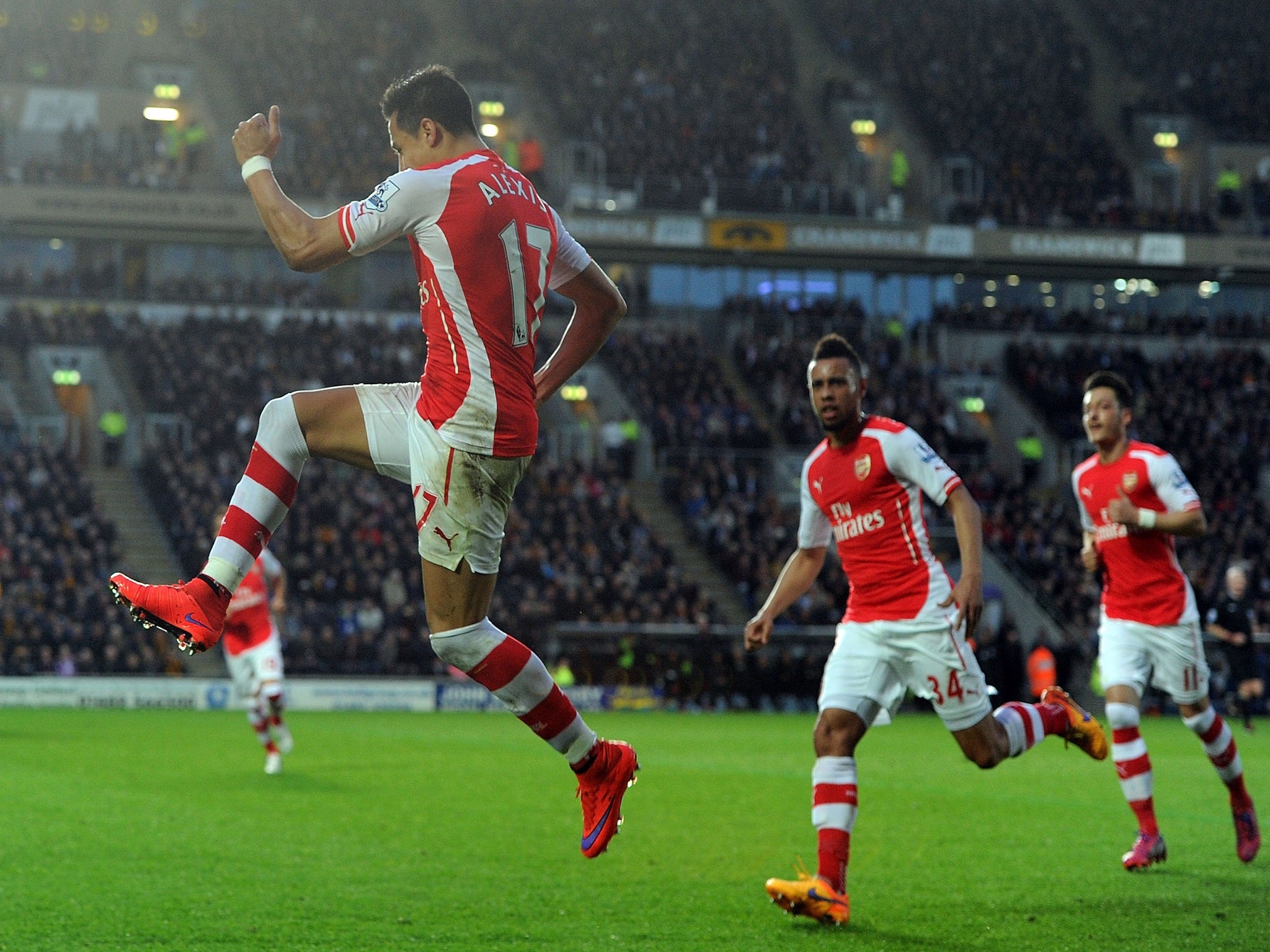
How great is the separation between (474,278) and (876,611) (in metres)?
3.18

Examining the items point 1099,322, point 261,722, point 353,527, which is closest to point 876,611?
point 261,722

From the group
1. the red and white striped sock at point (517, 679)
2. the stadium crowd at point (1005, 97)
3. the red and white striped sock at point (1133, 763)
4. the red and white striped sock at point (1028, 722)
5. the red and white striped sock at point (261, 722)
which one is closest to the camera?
the red and white striped sock at point (517, 679)

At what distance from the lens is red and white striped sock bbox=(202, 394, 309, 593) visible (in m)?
5.36

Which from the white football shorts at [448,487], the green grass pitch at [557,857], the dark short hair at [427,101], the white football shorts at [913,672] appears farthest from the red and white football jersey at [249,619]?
the dark short hair at [427,101]

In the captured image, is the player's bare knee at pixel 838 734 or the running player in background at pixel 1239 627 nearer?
the player's bare knee at pixel 838 734

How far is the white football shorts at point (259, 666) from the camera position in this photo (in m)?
14.0

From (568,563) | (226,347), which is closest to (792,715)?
(568,563)

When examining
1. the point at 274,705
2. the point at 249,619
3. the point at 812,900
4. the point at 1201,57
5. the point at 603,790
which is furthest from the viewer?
the point at 1201,57

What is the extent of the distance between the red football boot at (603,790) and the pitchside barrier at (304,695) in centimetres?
1958

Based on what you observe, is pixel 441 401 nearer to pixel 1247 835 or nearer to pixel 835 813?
pixel 835 813

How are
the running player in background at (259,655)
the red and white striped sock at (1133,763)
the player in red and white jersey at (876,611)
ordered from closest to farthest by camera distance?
the player in red and white jersey at (876,611), the red and white striped sock at (1133,763), the running player in background at (259,655)

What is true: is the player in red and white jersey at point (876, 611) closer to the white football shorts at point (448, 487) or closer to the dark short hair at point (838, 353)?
the dark short hair at point (838, 353)

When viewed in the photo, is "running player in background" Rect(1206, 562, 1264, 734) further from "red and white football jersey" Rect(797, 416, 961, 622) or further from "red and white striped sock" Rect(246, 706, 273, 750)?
"red and white football jersey" Rect(797, 416, 961, 622)

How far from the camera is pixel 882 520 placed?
7.38m
